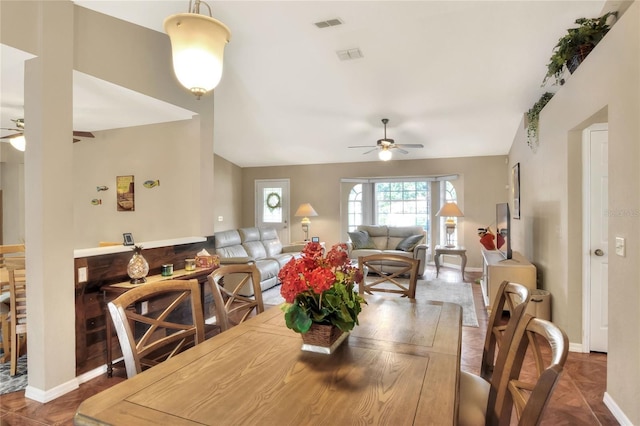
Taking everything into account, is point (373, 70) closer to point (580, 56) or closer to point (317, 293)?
point (580, 56)

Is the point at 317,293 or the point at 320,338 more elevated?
the point at 317,293

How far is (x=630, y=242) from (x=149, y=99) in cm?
376

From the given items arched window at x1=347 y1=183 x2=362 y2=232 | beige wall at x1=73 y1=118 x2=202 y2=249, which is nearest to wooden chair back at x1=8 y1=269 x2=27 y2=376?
beige wall at x1=73 y1=118 x2=202 y2=249

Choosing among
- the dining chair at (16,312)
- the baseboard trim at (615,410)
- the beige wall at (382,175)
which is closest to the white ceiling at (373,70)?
the beige wall at (382,175)

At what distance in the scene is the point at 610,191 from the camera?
2.24m

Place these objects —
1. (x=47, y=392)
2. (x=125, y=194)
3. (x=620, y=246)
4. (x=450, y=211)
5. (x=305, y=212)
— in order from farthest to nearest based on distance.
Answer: (x=305, y=212) < (x=450, y=211) < (x=125, y=194) < (x=47, y=392) < (x=620, y=246)

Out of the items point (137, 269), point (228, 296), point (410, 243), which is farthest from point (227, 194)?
Result: point (228, 296)

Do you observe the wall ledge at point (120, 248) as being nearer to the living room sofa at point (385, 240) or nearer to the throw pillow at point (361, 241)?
the living room sofa at point (385, 240)

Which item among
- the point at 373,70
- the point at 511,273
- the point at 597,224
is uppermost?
the point at 373,70

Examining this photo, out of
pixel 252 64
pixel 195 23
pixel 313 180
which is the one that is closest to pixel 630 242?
pixel 195 23

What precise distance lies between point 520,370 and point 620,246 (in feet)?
4.82

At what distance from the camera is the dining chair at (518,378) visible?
0.79 meters

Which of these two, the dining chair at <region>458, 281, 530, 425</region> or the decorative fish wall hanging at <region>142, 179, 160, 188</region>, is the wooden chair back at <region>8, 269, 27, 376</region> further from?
the dining chair at <region>458, 281, 530, 425</region>

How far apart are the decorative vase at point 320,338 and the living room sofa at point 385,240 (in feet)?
17.1
